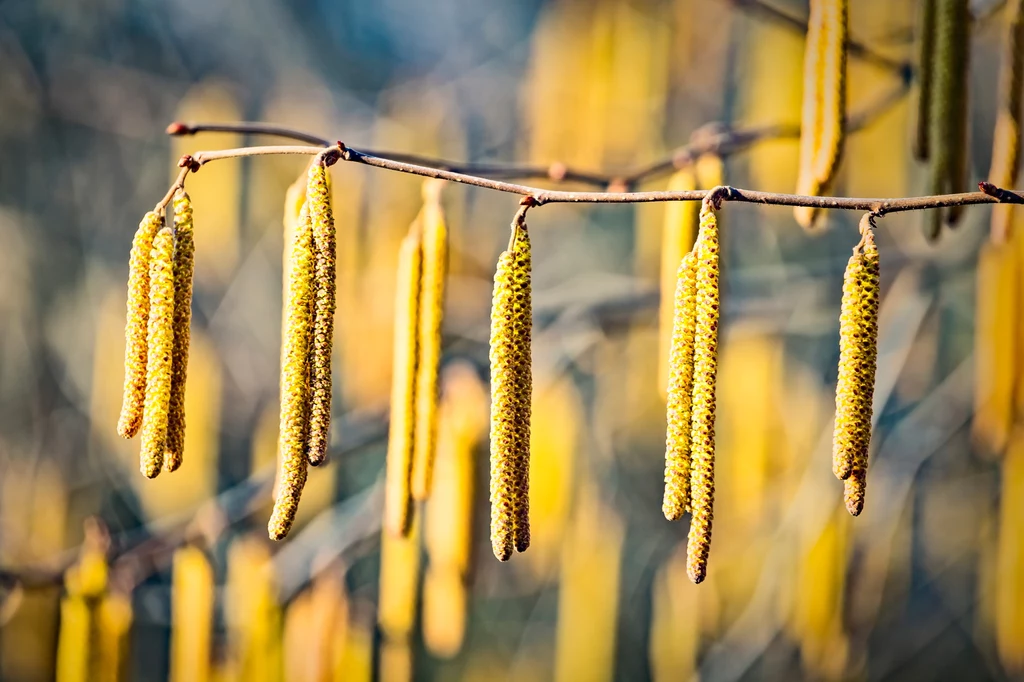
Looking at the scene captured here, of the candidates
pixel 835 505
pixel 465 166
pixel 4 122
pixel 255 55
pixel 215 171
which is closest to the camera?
pixel 465 166

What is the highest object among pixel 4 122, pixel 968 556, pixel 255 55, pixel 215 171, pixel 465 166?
pixel 255 55

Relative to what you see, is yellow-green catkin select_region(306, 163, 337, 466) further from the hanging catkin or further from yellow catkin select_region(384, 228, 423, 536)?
the hanging catkin

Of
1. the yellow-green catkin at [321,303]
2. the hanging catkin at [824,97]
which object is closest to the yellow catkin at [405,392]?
the yellow-green catkin at [321,303]

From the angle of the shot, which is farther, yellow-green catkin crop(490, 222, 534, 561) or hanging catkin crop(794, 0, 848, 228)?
hanging catkin crop(794, 0, 848, 228)

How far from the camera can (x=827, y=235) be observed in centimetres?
250

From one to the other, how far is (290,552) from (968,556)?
1855 mm

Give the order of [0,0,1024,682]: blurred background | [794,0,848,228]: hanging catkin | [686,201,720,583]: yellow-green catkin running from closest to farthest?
[686,201,720,583]: yellow-green catkin < [794,0,848,228]: hanging catkin < [0,0,1024,682]: blurred background

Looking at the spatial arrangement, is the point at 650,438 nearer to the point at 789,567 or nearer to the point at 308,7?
the point at 789,567

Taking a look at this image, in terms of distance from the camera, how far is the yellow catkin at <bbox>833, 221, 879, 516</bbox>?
1.98 feet

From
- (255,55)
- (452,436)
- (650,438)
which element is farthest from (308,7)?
(452,436)

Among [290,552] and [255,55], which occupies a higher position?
[255,55]

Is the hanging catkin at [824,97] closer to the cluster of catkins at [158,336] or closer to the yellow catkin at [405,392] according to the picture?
the yellow catkin at [405,392]

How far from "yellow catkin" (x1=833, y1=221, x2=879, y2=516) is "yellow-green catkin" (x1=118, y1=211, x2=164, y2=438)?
433 millimetres

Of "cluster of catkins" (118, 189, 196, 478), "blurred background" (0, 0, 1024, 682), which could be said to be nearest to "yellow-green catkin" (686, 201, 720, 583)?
"cluster of catkins" (118, 189, 196, 478)
